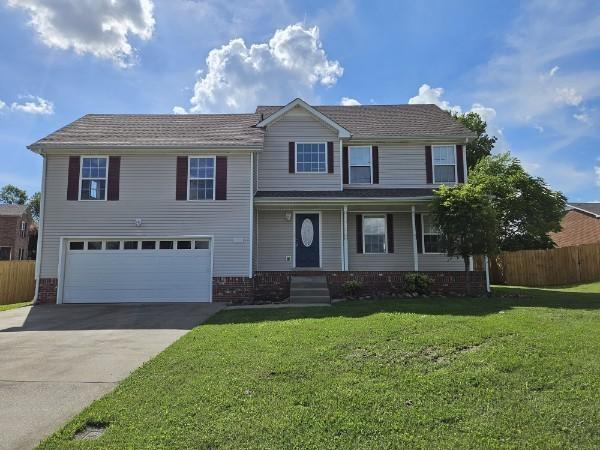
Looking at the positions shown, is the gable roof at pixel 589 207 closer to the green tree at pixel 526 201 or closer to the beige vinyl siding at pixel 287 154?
the green tree at pixel 526 201

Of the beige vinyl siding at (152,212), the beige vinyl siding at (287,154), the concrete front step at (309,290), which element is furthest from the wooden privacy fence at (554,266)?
the beige vinyl siding at (152,212)

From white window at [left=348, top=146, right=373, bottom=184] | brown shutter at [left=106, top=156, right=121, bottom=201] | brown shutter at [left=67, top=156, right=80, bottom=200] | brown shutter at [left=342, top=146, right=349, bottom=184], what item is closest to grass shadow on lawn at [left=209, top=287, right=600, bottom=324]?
brown shutter at [left=342, top=146, right=349, bottom=184]

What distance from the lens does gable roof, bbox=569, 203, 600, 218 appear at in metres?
31.4

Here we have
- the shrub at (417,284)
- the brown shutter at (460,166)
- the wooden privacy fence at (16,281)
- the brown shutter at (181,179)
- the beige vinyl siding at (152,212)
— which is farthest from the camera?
the wooden privacy fence at (16,281)

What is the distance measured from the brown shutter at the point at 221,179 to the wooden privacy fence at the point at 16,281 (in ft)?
32.7

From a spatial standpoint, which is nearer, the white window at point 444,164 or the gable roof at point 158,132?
the gable roof at point 158,132

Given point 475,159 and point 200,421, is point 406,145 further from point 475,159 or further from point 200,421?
point 475,159

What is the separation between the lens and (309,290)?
13305mm

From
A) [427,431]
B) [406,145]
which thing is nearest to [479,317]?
[427,431]

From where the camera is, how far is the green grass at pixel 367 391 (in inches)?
143

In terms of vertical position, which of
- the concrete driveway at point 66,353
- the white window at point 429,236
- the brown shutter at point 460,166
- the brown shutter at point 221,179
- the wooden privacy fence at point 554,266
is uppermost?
the brown shutter at point 460,166

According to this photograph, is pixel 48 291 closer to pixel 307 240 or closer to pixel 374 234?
pixel 307 240

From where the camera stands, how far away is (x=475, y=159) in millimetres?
31891

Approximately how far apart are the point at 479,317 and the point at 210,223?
9040 millimetres
